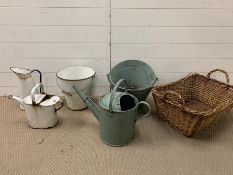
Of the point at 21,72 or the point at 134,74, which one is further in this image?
the point at 134,74

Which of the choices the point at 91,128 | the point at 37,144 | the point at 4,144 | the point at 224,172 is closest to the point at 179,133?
the point at 224,172

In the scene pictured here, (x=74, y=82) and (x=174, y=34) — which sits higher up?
(x=174, y=34)

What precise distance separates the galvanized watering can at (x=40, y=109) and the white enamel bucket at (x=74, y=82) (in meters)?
0.13

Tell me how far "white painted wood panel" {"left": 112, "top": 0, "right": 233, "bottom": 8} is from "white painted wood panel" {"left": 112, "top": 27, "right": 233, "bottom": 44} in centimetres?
14

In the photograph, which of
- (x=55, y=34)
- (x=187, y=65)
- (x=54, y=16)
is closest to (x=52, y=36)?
(x=55, y=34)

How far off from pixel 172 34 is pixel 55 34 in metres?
0.75

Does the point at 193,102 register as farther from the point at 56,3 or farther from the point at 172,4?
the point at 56,3

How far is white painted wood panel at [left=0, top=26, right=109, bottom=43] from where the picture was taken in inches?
76.6

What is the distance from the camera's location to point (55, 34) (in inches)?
77.4

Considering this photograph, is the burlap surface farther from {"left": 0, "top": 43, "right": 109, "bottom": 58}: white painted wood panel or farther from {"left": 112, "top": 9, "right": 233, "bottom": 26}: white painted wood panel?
{"left": 112, "top": 9, "right": 233, "bottom": 26}: white painted wood panel

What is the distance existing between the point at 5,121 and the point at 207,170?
119 cm

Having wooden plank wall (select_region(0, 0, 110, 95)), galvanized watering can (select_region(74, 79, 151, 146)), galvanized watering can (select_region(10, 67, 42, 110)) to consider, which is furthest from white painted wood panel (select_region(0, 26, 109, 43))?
galvanized watering can (select_region(74, 79, 151, 146))

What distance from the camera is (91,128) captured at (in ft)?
6.05

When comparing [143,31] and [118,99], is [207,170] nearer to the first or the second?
[118,99]
